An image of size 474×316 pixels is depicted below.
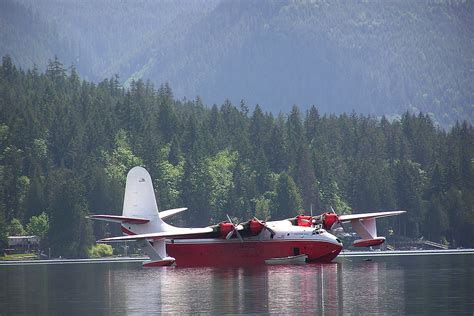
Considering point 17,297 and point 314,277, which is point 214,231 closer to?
point 314,277

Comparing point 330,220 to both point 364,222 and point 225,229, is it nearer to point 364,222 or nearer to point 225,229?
point 364,222

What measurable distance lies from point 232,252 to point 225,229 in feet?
7.95

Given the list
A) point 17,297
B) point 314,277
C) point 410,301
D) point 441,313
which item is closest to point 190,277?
point 314,277

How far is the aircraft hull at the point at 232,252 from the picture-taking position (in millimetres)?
119375

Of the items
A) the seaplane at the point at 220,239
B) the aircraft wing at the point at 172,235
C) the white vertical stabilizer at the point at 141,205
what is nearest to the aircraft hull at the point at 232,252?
the seaplane at the point at 220,239

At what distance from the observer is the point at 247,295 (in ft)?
268

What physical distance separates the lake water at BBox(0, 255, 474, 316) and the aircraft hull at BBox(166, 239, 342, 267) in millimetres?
3467

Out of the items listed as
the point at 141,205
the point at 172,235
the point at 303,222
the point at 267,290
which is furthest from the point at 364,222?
the point at 267,290

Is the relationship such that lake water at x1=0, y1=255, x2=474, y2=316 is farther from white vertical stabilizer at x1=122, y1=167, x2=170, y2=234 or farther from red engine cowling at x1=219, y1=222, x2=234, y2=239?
white vertical stabilizer at x1=122, y1=167, x2=170, y2=234

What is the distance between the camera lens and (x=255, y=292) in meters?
83.7

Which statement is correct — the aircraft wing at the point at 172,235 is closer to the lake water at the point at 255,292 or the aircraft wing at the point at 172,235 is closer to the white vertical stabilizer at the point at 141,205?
the white vertical stabilizer at the point at 141,205

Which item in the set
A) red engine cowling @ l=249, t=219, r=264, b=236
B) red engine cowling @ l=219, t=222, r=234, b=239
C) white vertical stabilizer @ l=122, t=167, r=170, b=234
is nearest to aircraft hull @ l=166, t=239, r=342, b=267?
red engine cowling @ l=219, t=222, r=234, b=239

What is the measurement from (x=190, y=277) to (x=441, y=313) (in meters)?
39.3

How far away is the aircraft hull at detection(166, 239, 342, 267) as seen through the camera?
11938 centimetres
